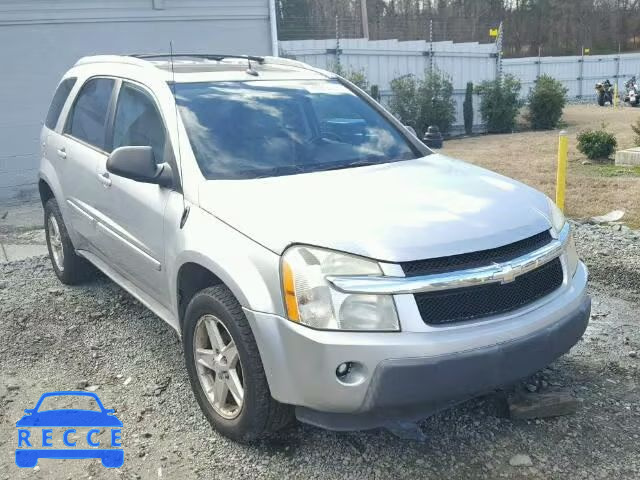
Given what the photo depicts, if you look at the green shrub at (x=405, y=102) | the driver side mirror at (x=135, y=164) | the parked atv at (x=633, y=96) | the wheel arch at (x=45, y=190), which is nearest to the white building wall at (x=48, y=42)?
the wheel arch at (x=45, y=190)

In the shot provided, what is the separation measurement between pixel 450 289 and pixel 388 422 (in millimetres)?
625

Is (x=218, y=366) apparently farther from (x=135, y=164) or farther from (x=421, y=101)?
(x=421, y=101)

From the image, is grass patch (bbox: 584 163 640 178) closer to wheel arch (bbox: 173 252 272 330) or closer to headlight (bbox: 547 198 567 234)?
headlight (bbox: 547 198 567 234)

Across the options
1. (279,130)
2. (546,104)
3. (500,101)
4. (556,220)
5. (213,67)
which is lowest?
(546,104)

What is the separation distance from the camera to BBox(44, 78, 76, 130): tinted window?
541 centimetres

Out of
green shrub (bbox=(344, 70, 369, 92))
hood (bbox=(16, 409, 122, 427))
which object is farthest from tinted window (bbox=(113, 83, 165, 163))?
green shrub (bbox=(344, 70, 369, 92))

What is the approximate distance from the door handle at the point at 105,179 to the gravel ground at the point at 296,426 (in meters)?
1.11

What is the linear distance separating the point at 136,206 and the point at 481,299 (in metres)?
2.13

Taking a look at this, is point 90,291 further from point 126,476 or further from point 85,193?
point 126,476

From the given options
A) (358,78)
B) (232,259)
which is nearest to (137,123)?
(232,259)

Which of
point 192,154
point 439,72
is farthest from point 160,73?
point 439,72

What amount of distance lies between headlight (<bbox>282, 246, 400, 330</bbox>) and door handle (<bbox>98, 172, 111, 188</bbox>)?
1.96 meters

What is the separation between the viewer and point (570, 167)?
37.5 feet

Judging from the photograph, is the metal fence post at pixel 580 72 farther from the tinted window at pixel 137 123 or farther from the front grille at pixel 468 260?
the front grille at pixel 468 260
